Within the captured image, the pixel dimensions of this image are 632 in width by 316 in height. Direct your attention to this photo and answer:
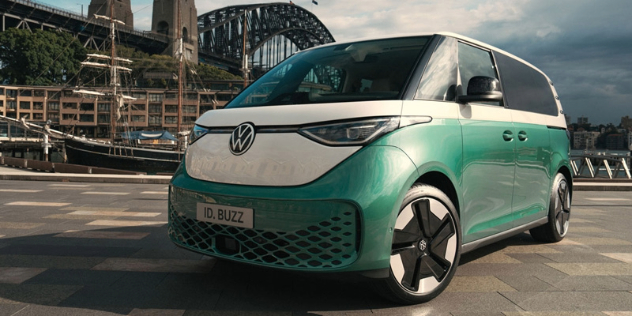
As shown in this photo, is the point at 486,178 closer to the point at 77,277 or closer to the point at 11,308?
the point at 77,277

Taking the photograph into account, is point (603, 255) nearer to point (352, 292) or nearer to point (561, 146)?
point (561, 146)

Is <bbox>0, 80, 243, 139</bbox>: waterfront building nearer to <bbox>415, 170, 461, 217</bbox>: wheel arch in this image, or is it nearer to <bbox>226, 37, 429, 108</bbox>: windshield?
<bbox>226, 37, 429, 108</bbox>: windshield

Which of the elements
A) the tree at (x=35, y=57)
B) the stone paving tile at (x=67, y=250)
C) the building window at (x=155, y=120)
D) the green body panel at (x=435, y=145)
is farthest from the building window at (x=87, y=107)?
the green body panel at (x=435, y=145)

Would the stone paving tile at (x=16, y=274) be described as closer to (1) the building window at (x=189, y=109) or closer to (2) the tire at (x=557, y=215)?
(2) the tire at (x=557, y=215)

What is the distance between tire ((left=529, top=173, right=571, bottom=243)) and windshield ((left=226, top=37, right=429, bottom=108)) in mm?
2283

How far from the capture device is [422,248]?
302cm

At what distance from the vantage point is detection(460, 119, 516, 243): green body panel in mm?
3418

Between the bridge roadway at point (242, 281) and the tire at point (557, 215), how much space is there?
0.45 ft

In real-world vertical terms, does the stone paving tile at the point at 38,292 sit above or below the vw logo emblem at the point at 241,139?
below

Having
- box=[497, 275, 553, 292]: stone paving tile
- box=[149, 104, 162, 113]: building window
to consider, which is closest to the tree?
box=[149, 104, 162, 113]: building window

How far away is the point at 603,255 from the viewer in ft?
15.3

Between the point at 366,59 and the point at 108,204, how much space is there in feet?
19.7

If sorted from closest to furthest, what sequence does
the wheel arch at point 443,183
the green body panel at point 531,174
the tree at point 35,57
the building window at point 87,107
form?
the wheel arch at point 443,183 < the green body panel at point 531,174 < the tree at point 35,57 < the building window at point 87,107

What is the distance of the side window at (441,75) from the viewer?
10.7 feet
